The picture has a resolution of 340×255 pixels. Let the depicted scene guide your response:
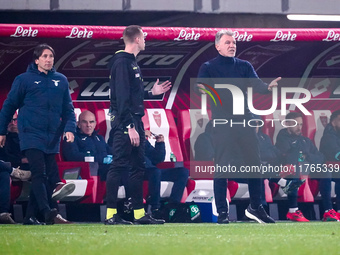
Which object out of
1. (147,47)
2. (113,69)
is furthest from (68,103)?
(147,47)

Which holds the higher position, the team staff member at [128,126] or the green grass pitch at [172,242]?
the team staff member at [128,126]

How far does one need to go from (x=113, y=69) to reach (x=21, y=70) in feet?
7.91

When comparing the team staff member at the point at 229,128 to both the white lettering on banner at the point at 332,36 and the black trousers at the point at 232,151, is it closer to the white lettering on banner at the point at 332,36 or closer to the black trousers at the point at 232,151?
the black trousers at the point at 232,151

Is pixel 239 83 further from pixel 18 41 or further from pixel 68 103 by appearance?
pixel 18 41

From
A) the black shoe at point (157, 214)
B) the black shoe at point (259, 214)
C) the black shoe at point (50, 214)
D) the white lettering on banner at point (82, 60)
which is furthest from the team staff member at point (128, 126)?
the white lettering on banner at point (82, 60)

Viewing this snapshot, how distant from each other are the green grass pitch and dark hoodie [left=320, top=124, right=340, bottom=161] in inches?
129

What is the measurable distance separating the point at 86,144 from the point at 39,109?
1.65 meters

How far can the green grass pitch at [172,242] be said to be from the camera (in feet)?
13.0

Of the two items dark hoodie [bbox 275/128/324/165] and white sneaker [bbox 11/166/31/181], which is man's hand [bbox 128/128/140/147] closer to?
white sneaker [bbox 11/166/31/181]

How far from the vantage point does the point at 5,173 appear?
7285 mm

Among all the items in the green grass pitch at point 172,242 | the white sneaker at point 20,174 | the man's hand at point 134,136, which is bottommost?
the green grass pitch at point 172,242

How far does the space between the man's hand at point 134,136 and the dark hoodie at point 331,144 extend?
3310 millimetres

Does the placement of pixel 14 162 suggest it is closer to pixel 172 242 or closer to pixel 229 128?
pixel 229 128

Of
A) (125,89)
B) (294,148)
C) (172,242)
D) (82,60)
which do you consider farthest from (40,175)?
(294,148)
